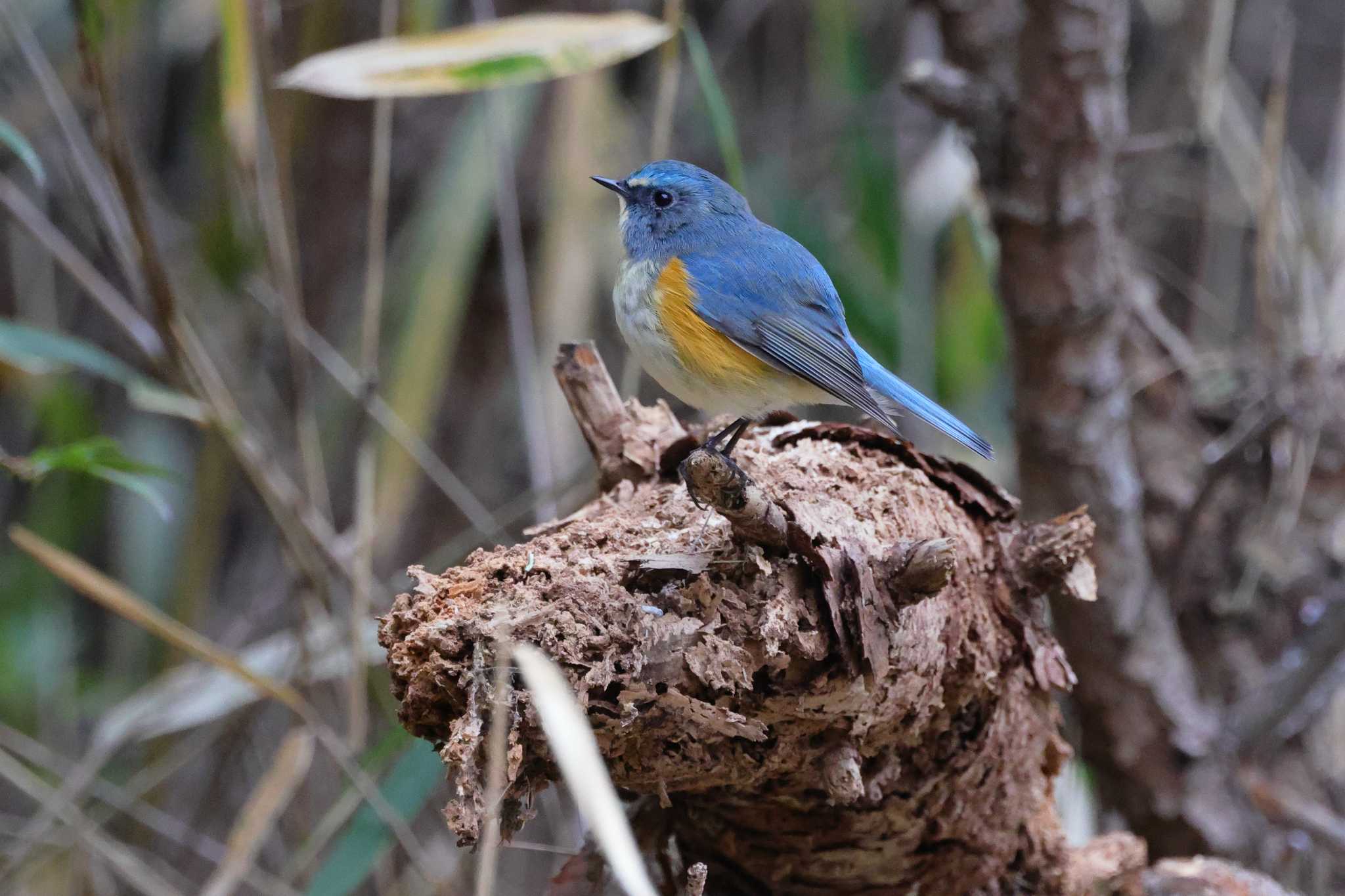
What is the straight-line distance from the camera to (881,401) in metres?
2.13

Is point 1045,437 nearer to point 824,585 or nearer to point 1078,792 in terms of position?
point 1078,792

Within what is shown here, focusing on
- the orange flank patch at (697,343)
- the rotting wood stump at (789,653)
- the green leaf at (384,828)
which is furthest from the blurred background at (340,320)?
the rotting wood stump at (789,653)

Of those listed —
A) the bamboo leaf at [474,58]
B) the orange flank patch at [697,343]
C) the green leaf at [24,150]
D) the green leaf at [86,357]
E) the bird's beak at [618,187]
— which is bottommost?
the orange flank patch at [697,343]

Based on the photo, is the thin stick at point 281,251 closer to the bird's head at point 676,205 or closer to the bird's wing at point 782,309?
the bird's head at point 676,205

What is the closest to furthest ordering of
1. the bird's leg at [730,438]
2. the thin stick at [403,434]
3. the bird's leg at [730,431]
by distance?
the bird's leg at [730,438]
the bird's leg at [730,431]
the thin stick at [403,434]

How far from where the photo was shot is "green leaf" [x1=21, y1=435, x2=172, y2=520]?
5.75ft

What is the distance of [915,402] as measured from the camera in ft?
6.84

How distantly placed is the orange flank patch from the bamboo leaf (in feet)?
1.44

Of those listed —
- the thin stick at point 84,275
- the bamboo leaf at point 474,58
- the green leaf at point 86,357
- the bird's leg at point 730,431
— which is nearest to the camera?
the bird's leg at point 730,431

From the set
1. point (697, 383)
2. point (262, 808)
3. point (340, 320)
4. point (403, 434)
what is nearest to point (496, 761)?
point (697, 383)

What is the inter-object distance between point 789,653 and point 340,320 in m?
2.93

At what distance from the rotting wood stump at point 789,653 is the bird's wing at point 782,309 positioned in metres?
0.15

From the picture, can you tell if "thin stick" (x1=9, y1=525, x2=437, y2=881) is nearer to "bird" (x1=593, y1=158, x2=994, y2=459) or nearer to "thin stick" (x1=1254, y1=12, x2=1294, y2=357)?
"bird" (x1=593, y1=158, x2=994, y2=459)

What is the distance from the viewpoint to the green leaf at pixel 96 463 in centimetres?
175
